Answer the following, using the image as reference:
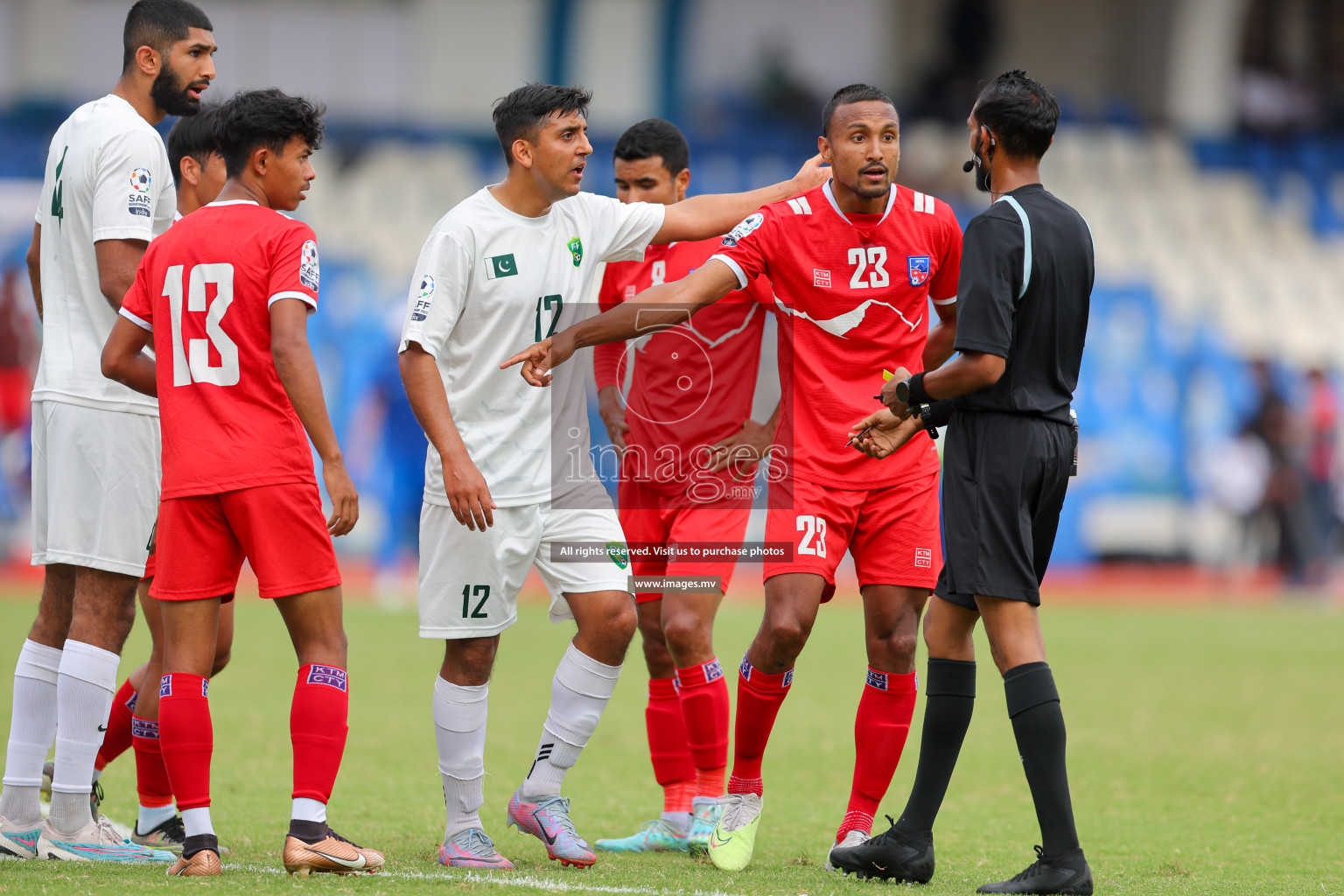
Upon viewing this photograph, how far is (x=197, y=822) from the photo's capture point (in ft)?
14.7

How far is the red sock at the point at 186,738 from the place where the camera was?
4500 mm

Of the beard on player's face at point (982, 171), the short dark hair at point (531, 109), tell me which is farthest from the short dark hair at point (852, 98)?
the short dark hair at point (531, 109)

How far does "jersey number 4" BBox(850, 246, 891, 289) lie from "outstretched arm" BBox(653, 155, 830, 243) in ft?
1.36

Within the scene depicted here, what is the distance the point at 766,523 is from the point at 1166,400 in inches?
596

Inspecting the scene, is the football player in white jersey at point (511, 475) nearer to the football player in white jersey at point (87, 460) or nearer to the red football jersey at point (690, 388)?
the red football jersey at point (690, 388)

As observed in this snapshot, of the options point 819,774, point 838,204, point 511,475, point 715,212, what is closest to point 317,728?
point 511,475

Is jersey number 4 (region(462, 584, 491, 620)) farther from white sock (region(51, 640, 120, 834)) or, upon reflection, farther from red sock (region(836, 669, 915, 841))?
red sock (region(836, 669, 915, 841))

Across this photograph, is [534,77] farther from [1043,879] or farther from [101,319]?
[1043,879]

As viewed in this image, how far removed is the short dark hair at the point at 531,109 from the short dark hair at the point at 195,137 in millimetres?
1081

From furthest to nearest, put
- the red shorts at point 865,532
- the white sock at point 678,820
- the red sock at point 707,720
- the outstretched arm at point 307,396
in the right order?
the red sock at point 707,720 → the white sock at point 678,820 → the red shorts at point 865,532 → the outstretched arm at point 307,396

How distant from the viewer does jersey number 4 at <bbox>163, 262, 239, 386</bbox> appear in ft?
15.0

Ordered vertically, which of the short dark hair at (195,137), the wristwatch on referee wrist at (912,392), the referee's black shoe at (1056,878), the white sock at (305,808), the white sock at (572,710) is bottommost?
the referee's black shoe at (1056,878)

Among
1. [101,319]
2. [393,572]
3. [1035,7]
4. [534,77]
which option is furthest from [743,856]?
[1035,7]

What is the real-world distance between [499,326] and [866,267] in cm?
134
